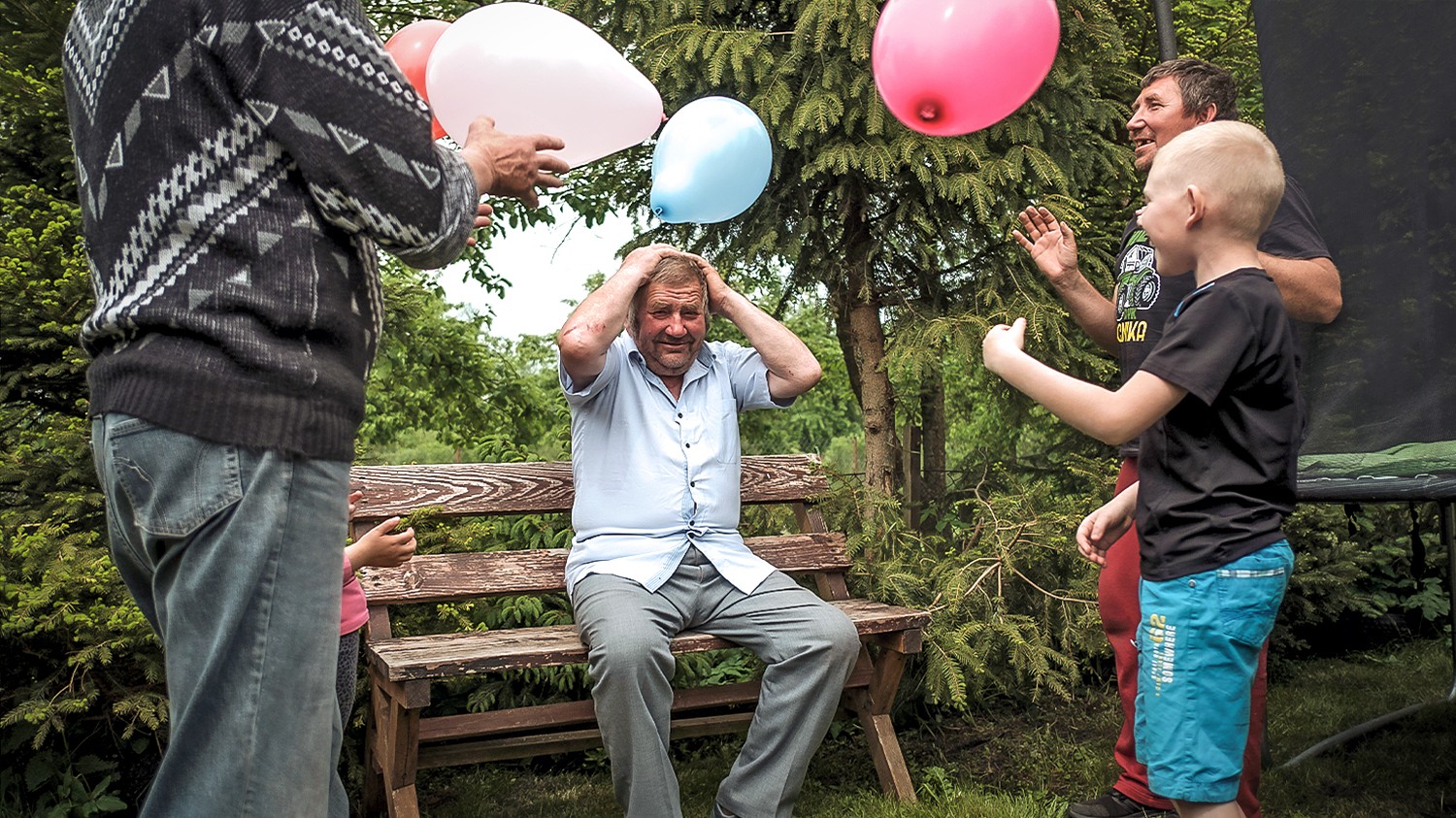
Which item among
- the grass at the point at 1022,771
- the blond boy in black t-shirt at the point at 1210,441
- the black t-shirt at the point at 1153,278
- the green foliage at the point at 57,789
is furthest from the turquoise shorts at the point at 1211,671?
the green foliage at the point at 57,789

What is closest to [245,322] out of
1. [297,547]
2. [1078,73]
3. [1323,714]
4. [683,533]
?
[297,547]

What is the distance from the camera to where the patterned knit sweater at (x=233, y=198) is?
128 cm

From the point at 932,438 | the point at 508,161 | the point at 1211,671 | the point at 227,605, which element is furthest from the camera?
the point at 932,438

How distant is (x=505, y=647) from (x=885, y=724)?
44.5 inches

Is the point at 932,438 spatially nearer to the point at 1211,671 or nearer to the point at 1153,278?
the point at 1153,278

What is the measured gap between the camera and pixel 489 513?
10.8ft

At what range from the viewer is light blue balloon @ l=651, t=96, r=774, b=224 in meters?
2.82

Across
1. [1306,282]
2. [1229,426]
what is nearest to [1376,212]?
[1306,282]

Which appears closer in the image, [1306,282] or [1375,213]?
[1306,282]

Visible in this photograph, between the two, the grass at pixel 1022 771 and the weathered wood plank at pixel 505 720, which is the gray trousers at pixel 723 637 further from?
the grass at pixel 1022 771

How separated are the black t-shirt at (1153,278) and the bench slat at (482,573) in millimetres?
1140

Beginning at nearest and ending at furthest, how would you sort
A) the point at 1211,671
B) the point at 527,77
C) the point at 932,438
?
the point at 1211,671 → the point at 527,77 → the point at 932,438

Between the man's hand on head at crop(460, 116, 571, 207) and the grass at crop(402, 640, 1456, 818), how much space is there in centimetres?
202

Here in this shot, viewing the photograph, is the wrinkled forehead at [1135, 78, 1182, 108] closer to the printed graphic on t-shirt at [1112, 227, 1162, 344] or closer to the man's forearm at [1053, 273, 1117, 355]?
the printed graphic on t-shirt at [1112, 227, 1162, 344]
